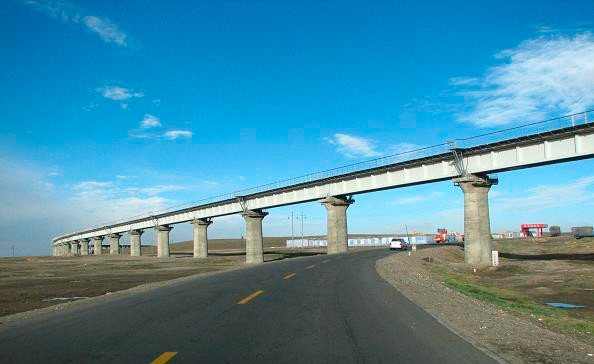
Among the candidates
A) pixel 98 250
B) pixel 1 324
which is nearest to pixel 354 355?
pixel 1 324

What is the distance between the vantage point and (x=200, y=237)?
80.1 meters

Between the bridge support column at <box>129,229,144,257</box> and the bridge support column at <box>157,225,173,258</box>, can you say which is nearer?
the bridge support column at <box>157,225,173,258</box>

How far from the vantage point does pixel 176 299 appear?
14984 mm

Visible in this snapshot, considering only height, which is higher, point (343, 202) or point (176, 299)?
point (343, 202)

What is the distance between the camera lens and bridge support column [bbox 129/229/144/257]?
107050 millimetres

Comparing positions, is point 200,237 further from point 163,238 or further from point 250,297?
point 250,297

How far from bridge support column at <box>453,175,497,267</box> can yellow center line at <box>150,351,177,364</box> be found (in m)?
34.9

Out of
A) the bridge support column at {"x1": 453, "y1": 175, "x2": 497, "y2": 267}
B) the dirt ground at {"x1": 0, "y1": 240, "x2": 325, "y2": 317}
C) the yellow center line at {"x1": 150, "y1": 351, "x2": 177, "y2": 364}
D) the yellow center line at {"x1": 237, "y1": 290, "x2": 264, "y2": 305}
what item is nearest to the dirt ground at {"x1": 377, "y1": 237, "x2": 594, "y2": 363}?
the yellow center line at {"x1": 237, "y1": 290, "x2": 264, "y2": 305}

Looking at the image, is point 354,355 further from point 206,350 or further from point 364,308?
point 364,308

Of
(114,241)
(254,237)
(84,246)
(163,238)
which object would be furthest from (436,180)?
(84,246)

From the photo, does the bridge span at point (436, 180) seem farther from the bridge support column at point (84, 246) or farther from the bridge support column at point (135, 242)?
the bridge support column at point (84, 246)

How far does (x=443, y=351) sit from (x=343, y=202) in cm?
4948

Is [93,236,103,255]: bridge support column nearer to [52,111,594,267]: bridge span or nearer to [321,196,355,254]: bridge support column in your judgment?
[52,111,594,267]: bridge span

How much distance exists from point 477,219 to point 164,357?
35644 mm
